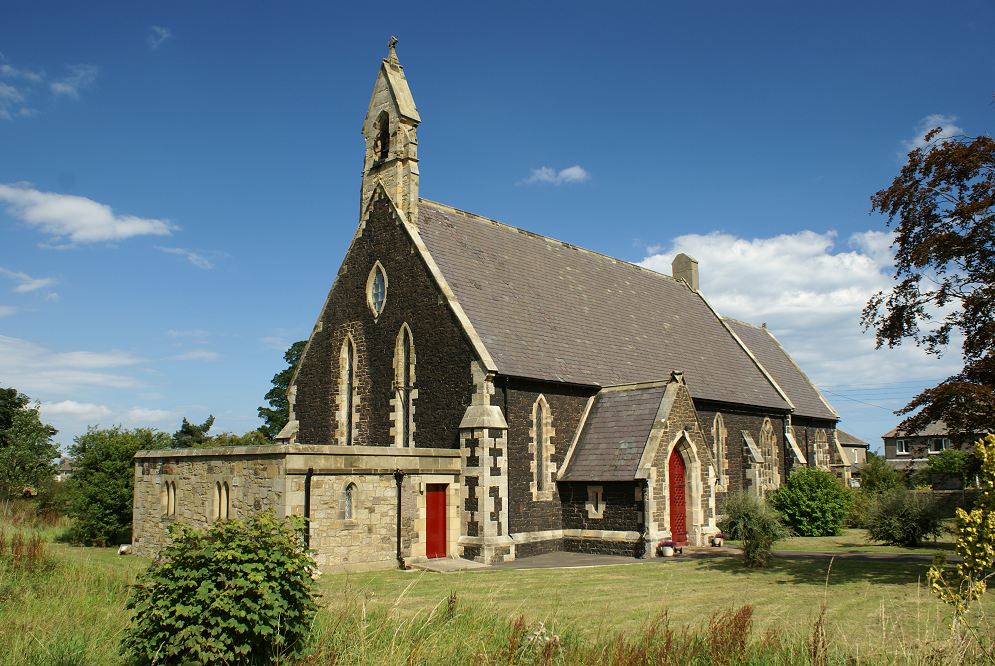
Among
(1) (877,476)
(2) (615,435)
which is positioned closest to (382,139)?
(2) (615,435)

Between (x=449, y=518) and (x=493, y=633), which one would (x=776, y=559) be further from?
(x=493, y=633)

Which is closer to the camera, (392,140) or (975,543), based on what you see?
(975,543)

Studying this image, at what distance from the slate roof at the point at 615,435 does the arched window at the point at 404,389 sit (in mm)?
5014

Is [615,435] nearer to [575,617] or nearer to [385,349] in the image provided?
[385,349]

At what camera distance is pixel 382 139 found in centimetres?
2752

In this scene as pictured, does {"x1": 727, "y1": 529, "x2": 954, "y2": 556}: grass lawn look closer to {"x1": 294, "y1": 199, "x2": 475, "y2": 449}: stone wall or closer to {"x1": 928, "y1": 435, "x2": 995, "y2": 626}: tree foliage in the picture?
{"x1": 294, "y1": 199, "x2": 475, "y2": 449}: stone wall

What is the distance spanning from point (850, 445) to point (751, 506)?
46431 millimetres

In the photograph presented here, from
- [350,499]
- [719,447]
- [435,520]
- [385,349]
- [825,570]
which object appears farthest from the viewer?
[719,447]

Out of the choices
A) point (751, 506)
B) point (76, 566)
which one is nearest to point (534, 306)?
point (751, 506)

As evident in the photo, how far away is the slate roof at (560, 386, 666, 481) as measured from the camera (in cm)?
2298

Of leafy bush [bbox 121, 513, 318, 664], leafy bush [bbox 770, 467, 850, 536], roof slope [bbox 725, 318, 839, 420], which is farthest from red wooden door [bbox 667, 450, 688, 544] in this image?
leafy bush [bbox 121, 513, 318, 664]

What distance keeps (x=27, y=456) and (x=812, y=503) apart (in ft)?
117

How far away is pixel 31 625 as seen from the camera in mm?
9766

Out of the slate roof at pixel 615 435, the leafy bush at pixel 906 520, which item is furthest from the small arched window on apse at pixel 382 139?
the leafy bush at pixel 906 520
